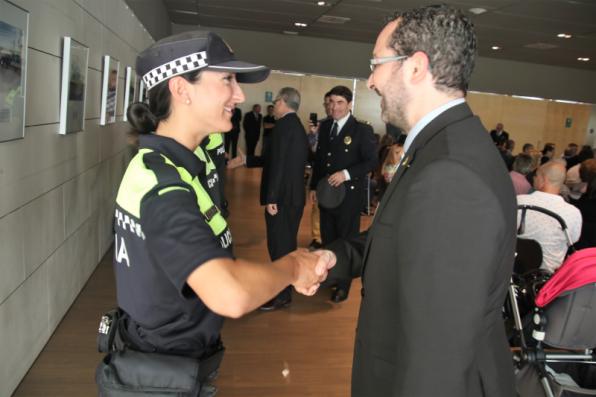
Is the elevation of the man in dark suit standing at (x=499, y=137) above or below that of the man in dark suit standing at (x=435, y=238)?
above

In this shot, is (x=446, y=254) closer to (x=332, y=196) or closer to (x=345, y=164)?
(x=332, y=196)

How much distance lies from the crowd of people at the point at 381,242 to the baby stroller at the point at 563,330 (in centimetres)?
149

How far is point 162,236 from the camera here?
1.06 metres

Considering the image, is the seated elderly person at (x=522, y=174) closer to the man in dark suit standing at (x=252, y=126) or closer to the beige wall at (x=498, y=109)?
the man in dark suit standing at (x=252, y=126)

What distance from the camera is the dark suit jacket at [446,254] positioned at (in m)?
1.04

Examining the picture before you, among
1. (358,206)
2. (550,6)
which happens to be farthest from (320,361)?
(550,6)

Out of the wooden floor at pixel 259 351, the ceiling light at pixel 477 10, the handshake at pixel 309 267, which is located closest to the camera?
the handshake at pixel 309 267

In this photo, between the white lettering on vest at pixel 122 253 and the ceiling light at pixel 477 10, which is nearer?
the white lettering on vest at pixel 122 253

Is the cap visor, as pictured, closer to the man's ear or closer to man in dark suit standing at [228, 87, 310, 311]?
the man's ear

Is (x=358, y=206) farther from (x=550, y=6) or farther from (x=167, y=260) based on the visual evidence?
(x=550, y=6)

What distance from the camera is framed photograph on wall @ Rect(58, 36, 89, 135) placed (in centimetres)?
340

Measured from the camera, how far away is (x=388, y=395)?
4.05 feet

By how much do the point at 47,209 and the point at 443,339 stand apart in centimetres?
290

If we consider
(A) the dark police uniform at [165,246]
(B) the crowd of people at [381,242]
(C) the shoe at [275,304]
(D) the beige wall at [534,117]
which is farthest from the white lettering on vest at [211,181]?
(D) the beige wall at [534,117]
